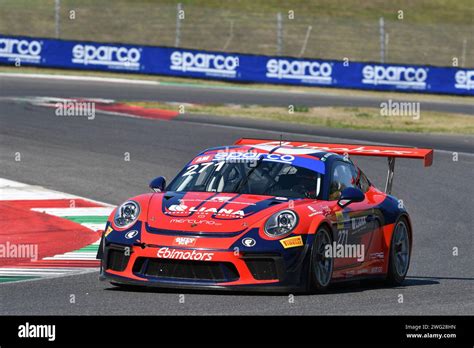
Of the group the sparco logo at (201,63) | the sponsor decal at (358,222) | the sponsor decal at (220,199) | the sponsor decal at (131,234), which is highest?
the sparco logo at (201,63)

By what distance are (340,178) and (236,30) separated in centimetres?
3550

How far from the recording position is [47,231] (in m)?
13.6

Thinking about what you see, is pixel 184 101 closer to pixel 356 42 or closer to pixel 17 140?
pixel 17 140

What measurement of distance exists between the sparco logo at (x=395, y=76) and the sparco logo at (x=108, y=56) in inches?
323

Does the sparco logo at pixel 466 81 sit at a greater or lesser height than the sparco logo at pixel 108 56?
lesser

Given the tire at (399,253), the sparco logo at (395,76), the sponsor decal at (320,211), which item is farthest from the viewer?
the sparco logo at (395,76)

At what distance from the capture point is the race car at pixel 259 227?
9156 mm

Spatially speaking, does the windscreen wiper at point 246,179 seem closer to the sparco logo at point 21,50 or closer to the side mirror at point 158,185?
the side mirror at point 158,185

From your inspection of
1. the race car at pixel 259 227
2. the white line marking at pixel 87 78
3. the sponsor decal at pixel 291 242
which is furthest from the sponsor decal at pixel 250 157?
the white line marking at pixel 87 78

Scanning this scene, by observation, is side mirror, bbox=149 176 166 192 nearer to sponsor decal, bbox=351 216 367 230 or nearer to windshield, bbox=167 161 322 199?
windshield, bbox=167 161 322 199

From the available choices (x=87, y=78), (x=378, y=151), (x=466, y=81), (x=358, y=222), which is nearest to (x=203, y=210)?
(x=358, y=222)

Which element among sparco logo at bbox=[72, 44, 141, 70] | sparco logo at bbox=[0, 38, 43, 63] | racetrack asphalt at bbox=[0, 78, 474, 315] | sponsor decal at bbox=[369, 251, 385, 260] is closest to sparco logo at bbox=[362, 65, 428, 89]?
racetrack asphalt at bbox=[0, 78, 474, 315]

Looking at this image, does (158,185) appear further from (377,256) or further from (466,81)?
(466,81)
